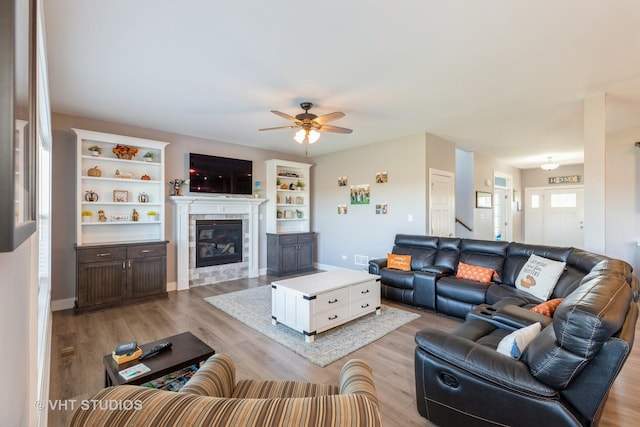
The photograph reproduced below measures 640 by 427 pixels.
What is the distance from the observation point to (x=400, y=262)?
4.55m

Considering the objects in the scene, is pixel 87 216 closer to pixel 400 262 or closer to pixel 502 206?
pixel 400 262

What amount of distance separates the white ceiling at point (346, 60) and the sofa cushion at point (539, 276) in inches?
77.4

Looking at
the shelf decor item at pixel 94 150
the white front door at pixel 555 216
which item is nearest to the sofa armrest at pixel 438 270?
the shelf decor item at pixel 94 150

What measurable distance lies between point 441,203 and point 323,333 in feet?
11.8

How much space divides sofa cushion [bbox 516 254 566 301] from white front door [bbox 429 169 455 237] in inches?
79.2

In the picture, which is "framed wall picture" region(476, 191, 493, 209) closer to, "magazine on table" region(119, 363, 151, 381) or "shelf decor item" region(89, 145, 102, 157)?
"magazine on table" region(119, 363, 151, 381)

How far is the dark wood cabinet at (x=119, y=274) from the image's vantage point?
3.92 meters

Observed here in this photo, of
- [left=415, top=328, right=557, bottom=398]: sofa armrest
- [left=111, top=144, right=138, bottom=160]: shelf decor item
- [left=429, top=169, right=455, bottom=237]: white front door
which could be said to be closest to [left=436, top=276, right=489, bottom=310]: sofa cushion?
[left=429, top=169, right=455, bottom=237]: white front door

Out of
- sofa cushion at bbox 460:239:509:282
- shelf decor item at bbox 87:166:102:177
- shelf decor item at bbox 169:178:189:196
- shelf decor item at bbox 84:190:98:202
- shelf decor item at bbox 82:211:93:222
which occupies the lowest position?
sofa cushion at bbox 460:239:509:282

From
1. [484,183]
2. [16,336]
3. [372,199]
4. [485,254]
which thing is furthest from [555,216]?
[16,336]

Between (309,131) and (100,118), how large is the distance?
10.5 feet

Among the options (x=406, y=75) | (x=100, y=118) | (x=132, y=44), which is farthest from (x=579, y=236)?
(x=100, y=118)

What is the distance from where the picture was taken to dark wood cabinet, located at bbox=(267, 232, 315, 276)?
6137 mm

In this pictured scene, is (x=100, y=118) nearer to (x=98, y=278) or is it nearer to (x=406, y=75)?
(x=98, y=278)
